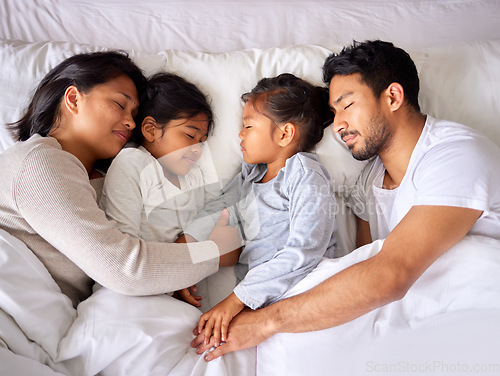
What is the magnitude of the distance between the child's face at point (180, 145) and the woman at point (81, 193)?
10cm

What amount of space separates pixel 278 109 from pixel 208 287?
534 millimetres

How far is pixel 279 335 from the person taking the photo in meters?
1.02

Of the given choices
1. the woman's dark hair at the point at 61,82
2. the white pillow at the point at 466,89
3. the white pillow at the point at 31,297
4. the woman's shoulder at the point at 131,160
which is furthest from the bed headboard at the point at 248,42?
the white pillow at the point at 31,297

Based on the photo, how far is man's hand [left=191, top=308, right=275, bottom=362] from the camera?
A: 1.01m

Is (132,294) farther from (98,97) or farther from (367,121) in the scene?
(367,121)

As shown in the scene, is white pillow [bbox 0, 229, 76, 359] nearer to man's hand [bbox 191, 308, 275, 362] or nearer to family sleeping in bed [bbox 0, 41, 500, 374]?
family sleeping in bed [bbox 0, 41, 500, 374]

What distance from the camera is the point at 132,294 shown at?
1.00 metres

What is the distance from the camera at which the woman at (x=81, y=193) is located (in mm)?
945

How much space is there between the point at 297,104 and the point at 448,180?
47cm

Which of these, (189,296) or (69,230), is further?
(189,296)

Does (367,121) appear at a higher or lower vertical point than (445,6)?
lower

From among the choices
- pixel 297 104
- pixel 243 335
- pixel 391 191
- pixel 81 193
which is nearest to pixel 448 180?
pixel 391 191

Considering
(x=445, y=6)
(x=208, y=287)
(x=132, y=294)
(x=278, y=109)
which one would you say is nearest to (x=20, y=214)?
(x=132, y=294)

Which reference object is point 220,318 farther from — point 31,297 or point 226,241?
point 31,297
